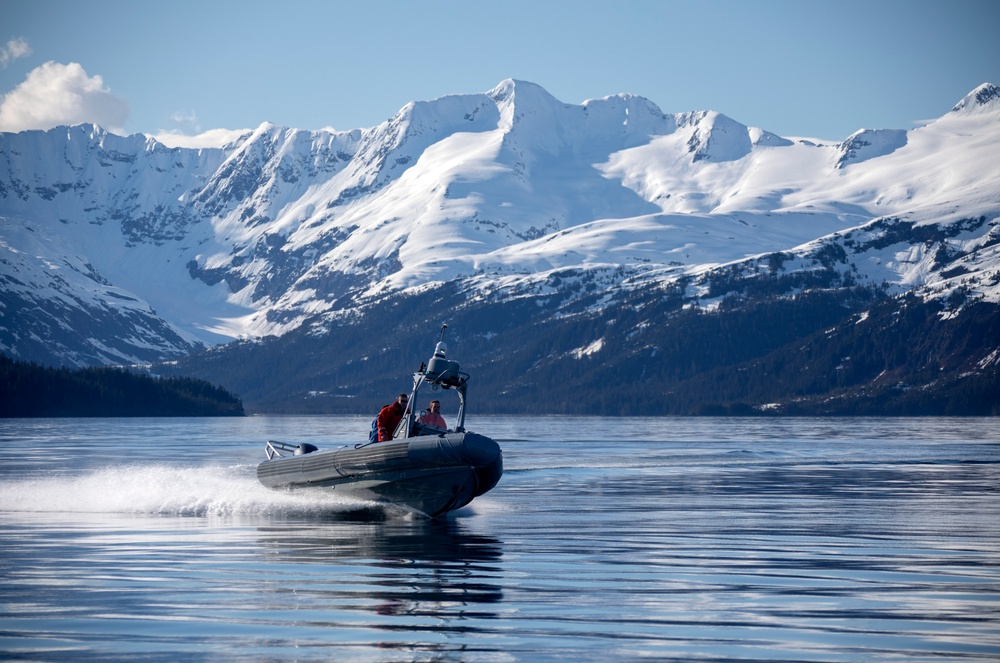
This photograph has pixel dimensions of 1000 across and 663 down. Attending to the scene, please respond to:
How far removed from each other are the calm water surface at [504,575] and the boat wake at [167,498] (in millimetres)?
102

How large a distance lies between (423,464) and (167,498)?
34.1 ft

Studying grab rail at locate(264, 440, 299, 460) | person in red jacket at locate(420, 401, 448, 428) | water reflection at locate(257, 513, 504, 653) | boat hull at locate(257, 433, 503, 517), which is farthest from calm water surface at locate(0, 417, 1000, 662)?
person in red jacket at locate(420, 401, 448, 428)

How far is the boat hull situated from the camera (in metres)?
33.8

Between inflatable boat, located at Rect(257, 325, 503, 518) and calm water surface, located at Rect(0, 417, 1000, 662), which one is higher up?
inflatable boat, located at Rect(257, 325, 503, 518)

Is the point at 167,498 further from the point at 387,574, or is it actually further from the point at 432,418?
the point at 387,574

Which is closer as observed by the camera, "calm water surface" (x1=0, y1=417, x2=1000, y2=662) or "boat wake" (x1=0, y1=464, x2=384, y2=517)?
"calm water surface" (x1=0, y1=417, x2=1000, y2=662)

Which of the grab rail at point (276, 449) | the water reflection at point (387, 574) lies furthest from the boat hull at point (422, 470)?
the grab rail at point (276, 449)

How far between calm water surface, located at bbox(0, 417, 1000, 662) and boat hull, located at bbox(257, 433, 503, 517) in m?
0.62

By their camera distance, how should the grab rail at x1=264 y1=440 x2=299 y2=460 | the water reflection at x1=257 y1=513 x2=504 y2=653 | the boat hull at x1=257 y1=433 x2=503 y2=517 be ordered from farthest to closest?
the grab rail at x1=264 y1=440 x2=299 y2=460 → the boat hull at x1=257 y1=433 x2=503 y2=517 → the water reflection at x1=257 y1=513 x2=504 y2=653

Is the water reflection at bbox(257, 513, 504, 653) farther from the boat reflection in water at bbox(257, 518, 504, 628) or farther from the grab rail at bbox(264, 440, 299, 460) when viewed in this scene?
the grab rail at bbox(264, 440, 299, 460)

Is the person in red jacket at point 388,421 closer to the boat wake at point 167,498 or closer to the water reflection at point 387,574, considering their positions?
the boat wake at point 167,498

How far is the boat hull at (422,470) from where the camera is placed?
111ft

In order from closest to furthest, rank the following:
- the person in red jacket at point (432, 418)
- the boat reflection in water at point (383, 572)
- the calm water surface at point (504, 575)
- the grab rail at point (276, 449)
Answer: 1. the calm water surface at point (504, 575)
2. the boat reflection in water at point (383, 572)
3. the person in red jacket at point (432, 418)
4. the grab rail at point (276, 449)

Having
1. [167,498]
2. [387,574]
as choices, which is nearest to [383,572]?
[387,574]
